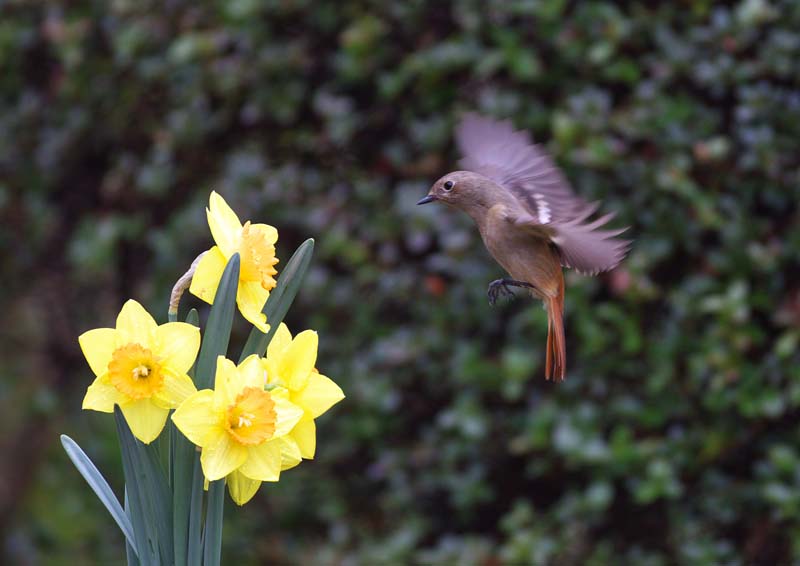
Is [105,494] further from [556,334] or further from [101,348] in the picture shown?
[556,334]

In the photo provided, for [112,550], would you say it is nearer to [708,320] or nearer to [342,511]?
[342,511]

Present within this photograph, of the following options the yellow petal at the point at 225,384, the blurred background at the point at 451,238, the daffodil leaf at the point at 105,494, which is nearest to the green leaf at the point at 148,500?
the daffodil leaf at the point at 105,494

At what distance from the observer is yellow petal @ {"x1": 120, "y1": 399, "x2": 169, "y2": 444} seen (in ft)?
3.21

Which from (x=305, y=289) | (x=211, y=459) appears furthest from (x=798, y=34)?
(x=211, y=459)

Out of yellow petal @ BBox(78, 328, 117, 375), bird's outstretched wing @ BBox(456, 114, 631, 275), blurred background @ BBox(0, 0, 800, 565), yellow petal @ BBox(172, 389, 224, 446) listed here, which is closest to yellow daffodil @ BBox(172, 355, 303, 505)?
yellow petal @ BBox(172, 389, 224, 446)

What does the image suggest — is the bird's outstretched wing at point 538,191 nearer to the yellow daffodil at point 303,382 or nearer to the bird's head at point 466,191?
the bird's head at point 466,191

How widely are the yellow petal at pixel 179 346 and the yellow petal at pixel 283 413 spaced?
9cm

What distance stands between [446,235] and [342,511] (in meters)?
0.80

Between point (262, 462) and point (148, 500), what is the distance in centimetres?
14

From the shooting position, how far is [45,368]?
132 inches

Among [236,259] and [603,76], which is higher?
[603,76]

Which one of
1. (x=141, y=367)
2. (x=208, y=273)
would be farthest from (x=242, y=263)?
(x=141, y=367)

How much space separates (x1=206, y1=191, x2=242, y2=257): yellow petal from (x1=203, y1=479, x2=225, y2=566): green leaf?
239mm

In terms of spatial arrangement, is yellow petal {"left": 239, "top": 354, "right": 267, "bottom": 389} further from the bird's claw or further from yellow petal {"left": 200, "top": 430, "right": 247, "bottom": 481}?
the bird's claw
